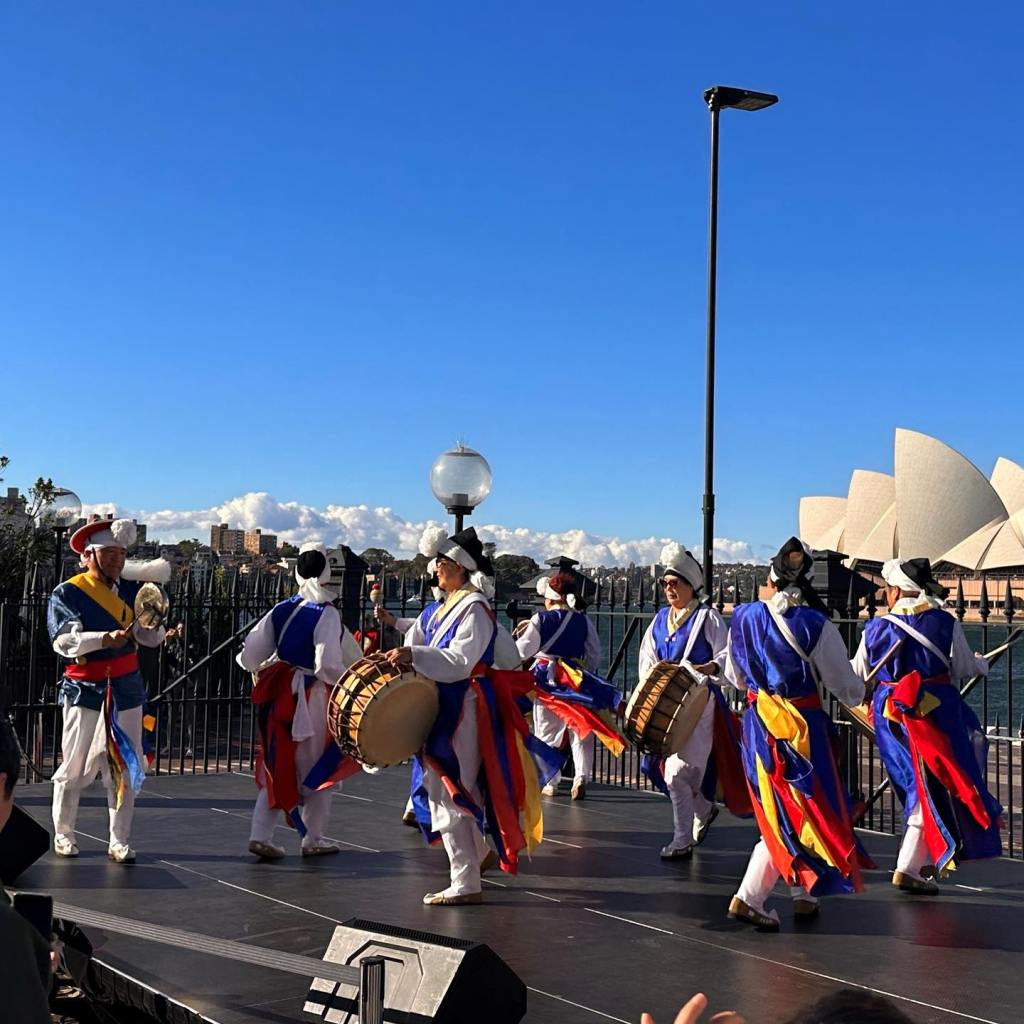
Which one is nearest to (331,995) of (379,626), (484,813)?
(484,813)

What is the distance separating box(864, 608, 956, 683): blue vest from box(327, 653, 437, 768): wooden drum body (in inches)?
96.5

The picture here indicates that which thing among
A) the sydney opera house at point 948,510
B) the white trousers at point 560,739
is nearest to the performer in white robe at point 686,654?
the white trousers at point 560,739

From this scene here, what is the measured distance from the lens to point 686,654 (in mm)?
7703

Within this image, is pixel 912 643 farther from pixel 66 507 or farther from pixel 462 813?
pixel 66 507

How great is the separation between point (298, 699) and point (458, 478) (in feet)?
7.44

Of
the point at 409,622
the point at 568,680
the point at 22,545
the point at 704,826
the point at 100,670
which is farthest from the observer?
the point at 22,545

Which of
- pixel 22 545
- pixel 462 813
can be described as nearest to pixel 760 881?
pixel 462 813

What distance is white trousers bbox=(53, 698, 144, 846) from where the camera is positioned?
277 inches

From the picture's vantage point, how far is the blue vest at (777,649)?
19.7 ft

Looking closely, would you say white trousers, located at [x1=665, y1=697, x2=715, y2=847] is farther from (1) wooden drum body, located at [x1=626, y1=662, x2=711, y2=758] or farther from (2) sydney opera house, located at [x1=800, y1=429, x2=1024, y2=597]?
(2) sydney opera house, located at [x1=800, y1=429, x2=1024, y2=597]

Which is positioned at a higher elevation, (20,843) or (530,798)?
(530,798)

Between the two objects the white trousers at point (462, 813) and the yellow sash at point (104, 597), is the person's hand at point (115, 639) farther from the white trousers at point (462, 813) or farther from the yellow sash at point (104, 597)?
the white trousers at point (462, 813)

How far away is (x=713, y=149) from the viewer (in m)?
11.4

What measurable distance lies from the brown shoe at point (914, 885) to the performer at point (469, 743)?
76.6 inches
